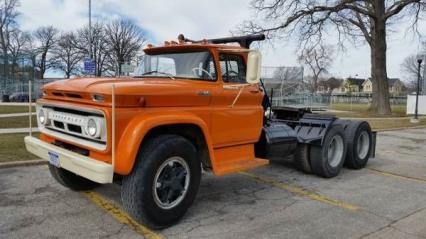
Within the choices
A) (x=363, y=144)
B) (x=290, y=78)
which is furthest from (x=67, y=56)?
(x=363, y=144)

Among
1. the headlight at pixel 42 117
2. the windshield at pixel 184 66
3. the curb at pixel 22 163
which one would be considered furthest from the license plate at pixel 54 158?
the curb at pixel 22 163

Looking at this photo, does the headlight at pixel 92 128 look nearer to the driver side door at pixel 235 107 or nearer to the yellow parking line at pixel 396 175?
the driver side door at pixel 235 107

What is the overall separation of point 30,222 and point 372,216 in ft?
14.0

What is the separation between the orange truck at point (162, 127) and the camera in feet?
14.7

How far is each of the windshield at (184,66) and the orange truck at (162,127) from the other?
0.5 inches

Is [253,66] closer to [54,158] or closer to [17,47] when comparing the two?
[54,158]

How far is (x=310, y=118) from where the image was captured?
8.16m

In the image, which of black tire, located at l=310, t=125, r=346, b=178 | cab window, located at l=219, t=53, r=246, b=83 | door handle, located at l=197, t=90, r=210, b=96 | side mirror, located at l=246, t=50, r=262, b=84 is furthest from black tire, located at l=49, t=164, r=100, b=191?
black tire, located at l=310, t=125, r=346, b=178

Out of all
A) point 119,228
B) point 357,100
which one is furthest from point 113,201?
point 357,100

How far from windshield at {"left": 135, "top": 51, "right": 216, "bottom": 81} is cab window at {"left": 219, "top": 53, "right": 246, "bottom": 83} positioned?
0.22 metres

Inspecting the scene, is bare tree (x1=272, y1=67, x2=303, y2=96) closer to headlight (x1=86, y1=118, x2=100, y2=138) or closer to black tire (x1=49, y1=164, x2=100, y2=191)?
black tire (x1=49, y1=164, x2=100, y2=191)

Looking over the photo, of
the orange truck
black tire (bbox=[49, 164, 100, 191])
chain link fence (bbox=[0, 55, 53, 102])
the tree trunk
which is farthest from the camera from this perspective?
chain link fence (bbox=[0, 55, 53, 102])

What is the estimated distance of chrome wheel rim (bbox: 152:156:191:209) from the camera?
479 centimetres

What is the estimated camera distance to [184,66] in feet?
18.9
